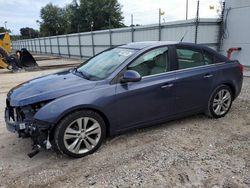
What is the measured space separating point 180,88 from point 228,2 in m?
9.84

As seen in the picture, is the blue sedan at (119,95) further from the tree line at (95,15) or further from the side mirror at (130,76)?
the tree line at (95,15)

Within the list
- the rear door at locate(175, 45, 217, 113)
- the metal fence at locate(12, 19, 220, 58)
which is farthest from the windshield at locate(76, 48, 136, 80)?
the metal fence at locate(12, 19, 220, 58)

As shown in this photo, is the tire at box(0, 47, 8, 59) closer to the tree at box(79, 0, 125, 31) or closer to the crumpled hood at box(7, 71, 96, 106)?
the crumpled hood at box(7, 71, 96, 106)

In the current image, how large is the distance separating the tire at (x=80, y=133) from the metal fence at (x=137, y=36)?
9.68 m

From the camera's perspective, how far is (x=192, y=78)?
4191 millimetres

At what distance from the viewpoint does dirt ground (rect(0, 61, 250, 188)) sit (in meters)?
2.88

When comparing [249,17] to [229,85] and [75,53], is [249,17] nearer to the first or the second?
[229,85]

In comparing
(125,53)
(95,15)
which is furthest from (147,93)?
(95,15)

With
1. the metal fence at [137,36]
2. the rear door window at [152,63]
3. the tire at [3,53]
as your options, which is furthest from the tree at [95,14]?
the rear door window at [152,63]

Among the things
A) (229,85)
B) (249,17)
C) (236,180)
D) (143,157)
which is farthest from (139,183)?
(249,17)

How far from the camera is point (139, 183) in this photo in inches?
111

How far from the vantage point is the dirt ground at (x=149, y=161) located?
9.43 feet

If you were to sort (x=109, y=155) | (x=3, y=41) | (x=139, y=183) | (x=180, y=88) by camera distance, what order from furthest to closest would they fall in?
(x=3, y=41) < (x=180, y=88) < (x=109, y=155) < (x=139, y=183)

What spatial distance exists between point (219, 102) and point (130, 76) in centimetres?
215
